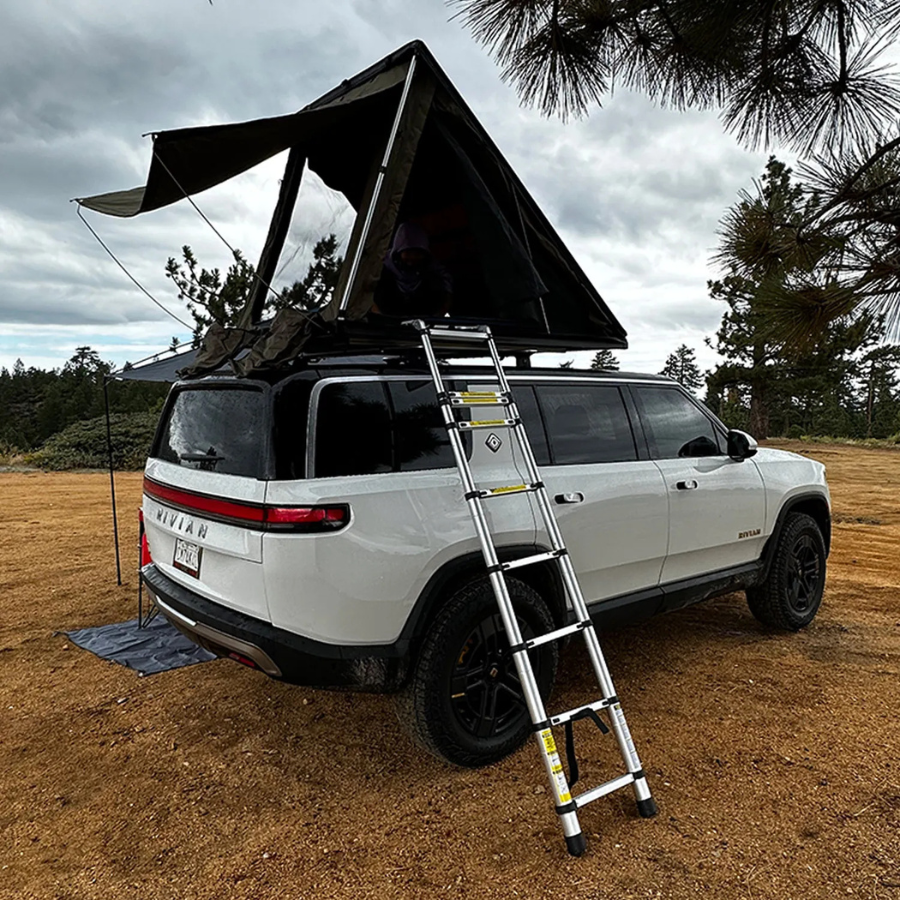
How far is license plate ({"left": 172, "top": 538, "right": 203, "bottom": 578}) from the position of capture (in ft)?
9.96

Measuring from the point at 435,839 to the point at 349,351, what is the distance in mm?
1996

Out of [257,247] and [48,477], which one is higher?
[257,247]

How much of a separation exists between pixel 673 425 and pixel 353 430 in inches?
89.5

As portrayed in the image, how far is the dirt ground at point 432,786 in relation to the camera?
231 cm

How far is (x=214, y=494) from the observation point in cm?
291

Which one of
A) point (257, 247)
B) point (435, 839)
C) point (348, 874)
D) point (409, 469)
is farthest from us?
point (257, 247)

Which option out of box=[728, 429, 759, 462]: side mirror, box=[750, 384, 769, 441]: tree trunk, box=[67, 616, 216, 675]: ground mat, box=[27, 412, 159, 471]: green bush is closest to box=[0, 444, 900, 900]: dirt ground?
box=[67, 616, 216, 675]: ground mat

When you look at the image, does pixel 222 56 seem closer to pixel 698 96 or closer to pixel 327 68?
pixel 327 68

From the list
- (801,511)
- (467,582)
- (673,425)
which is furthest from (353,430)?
(801,511)

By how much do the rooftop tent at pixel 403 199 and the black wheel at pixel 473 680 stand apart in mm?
1281

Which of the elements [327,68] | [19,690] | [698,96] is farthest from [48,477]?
[698,96]

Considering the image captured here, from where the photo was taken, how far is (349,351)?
300 cm

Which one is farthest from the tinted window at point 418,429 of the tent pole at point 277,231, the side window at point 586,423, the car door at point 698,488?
the car door at point 698,488

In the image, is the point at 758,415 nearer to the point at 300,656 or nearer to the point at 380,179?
the point at 380,179
